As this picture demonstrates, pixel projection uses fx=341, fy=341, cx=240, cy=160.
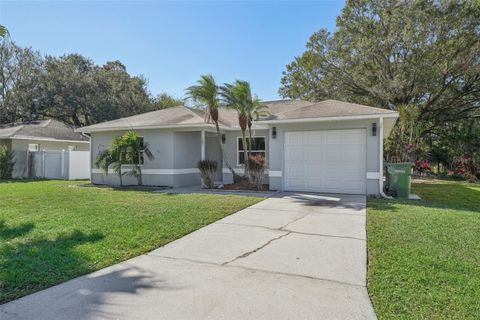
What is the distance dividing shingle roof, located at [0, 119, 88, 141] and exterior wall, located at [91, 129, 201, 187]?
9.08 meters

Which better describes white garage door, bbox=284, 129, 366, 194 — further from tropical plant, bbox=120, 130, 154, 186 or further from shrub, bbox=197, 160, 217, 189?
tropical plant, bbox=120, 130, 154, 186

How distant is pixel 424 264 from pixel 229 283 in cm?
255

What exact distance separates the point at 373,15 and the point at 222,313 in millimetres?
23160

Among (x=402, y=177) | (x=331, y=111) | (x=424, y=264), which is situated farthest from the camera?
(x=331, y=111)

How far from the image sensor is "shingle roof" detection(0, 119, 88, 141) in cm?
2088

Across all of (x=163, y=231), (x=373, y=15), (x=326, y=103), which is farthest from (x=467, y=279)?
(x=373, y=15)

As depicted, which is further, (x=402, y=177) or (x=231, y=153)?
(x=231, y=153)

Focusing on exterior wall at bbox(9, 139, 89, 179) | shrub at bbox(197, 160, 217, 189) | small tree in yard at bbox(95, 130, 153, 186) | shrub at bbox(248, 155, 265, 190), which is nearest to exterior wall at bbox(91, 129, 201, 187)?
small tree in yard at bbox(95, 130, 153, 186)

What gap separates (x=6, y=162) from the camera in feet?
61.7

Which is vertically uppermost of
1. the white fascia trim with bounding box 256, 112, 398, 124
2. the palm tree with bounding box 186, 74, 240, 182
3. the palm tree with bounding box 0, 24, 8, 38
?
the palm tree with bounding box 186, 74, 240, 182

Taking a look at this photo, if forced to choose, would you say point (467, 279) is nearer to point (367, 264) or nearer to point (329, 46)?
point (367, 264)

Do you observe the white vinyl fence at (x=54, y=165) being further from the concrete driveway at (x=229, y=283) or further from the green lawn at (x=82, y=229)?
the concrete driveway at (x=229, y=283)

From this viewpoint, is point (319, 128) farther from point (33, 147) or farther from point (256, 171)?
point (33, 147)

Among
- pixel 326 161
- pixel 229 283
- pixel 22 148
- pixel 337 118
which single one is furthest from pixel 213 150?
pixel 22 148
